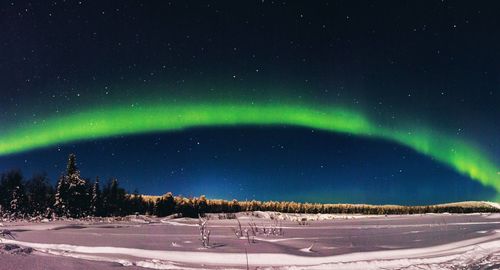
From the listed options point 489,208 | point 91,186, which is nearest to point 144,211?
point 91,186

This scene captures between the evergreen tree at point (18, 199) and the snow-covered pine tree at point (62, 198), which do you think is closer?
the snow-covered pine tree at point (62, 198)

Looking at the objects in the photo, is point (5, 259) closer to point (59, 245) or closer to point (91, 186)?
point (59, 245)

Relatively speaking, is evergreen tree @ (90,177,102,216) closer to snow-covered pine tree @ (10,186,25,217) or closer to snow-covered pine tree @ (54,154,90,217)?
snow-covered pine tree @ (54,154,90,217)

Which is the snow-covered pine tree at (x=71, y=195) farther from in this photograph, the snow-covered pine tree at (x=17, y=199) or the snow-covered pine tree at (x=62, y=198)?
the snow-covered pine tree at (x=17, y=199)

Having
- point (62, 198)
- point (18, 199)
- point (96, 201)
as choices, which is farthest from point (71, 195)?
point (18, 199)

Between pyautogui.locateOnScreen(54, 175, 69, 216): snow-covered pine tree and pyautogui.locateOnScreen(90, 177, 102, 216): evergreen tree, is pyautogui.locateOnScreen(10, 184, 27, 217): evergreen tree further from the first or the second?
pyautogui.locateOnScreen(90, 177, 102, 216): evergreen tree

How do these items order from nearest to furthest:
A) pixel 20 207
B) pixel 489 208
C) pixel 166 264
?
pixel 166 264, pixel 20 207, pixel 489 208

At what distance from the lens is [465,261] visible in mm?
8086

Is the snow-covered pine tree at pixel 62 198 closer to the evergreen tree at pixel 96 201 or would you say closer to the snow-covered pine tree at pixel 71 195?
the snow-covered pine tree at pixel 71 195

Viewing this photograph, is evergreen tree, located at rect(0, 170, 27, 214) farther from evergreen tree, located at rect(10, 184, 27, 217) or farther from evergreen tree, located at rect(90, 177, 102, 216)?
evergreen tree, located at rect(90, 177, 102, 216)

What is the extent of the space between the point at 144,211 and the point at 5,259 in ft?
113

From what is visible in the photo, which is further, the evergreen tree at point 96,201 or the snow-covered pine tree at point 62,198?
the evergreen tree at point 96,201

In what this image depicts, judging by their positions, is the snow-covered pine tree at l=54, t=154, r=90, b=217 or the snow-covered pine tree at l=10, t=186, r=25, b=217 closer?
the snow-covered pine tree at l=54, t=154, r=90, b=217

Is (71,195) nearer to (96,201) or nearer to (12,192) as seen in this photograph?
(96,201)
